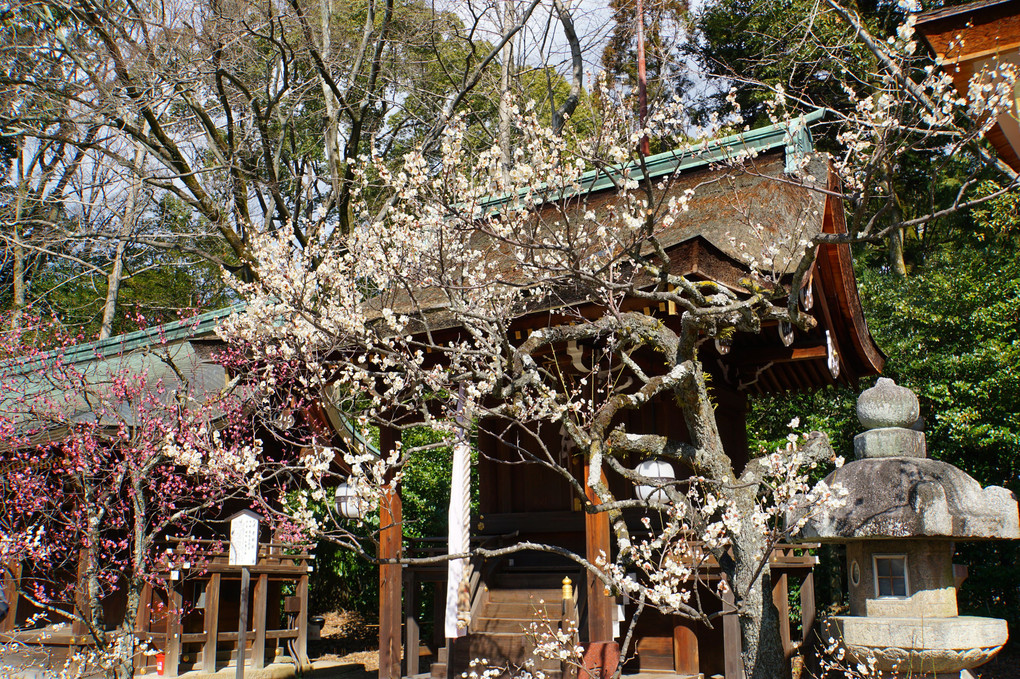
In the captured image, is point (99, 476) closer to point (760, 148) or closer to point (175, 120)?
point (175, 120)

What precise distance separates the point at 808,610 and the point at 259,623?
7113 mm

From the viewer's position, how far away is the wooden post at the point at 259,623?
35.5 ft

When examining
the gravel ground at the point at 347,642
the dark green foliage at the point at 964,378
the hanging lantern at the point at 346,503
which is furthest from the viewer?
the gravel ground at the point at 347,642

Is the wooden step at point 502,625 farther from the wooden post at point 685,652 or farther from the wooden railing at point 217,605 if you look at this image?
the wooden railing at point 217,605

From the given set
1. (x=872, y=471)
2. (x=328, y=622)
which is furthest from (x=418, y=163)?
(x=328, y=622)

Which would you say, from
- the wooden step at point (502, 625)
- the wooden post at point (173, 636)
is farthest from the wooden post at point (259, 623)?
the wooden step at point (502, 625)

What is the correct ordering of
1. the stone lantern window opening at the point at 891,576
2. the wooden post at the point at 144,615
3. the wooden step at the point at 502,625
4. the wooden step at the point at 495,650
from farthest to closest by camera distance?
the wooden post at the point at 144,615, the wooden step at the point at 502,625, the wooden step at the point at 495,650, the stone lantern window opening at the point at 891,576

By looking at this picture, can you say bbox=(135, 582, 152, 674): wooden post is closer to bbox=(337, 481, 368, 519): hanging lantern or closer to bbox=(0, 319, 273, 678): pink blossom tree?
bbox=(0, 319, 273, 678): pink blossom tree

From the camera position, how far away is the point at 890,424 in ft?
16.6

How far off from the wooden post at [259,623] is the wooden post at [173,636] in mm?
1140

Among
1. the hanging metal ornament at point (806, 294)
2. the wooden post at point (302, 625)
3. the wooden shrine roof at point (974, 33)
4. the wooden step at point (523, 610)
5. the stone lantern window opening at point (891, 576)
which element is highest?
the wooden shrine roof at point (974, 33)

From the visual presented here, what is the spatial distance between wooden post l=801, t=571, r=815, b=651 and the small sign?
5.37 meters

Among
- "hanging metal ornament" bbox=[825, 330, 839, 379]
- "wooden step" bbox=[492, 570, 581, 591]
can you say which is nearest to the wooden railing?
"wooden step" bbox=[492, 570, 581, 591]

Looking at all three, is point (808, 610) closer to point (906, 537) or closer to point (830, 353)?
point (830, 353)
